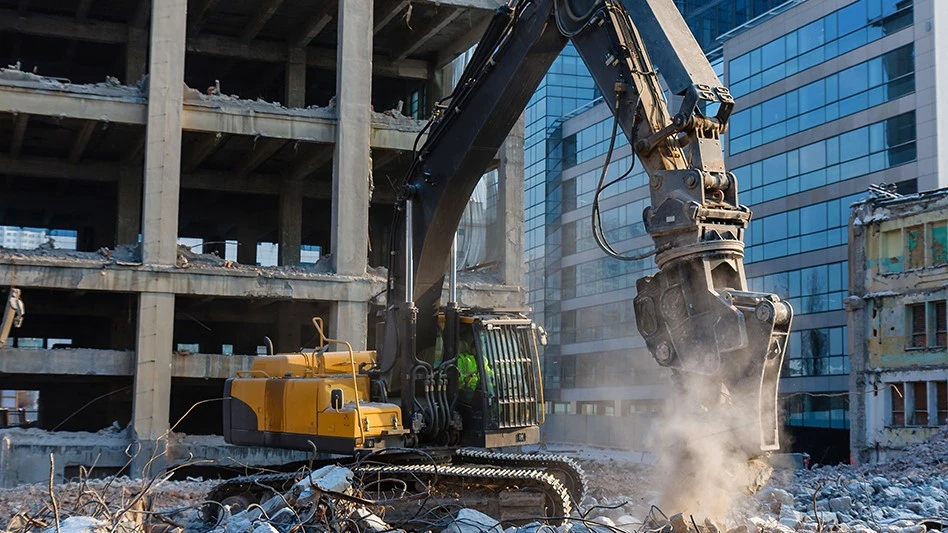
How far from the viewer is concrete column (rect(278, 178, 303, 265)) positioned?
30.1 m

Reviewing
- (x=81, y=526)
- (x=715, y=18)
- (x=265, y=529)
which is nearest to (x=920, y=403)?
(x=265, y=529)

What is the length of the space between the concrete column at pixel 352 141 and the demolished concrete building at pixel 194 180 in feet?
0.12

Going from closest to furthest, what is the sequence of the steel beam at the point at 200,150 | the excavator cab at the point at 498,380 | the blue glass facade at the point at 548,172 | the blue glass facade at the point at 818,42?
1. the excavator cab at the point at 498,380
2. the steel beam at the point at 200,150
3. the blue glass facade at the point at 818,42
4. the blue glass facade at the point at 548,172

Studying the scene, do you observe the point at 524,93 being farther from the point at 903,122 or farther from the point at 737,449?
the point at 903,122

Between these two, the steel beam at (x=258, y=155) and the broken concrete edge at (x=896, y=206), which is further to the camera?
the broken concrete edge at (x=896, y=206)

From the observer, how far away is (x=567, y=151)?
5744cm

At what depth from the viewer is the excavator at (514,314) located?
329 inches

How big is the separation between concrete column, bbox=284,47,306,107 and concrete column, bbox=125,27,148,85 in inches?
147

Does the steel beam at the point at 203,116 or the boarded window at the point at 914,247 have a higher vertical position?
the steel beam at the point at 203,116

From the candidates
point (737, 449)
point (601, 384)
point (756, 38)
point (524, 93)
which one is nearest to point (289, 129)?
point (524, 93)

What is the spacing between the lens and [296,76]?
29.7m

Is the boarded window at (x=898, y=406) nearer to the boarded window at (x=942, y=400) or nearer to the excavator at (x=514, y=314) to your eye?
the boarded window at (x=942, y=400)

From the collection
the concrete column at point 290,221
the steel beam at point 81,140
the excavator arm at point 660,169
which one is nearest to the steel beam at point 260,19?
the concrete column at point 290,221

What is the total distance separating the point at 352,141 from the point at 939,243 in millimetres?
15223
